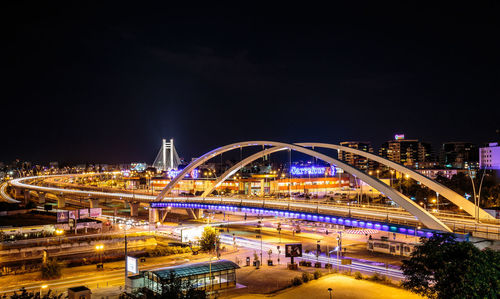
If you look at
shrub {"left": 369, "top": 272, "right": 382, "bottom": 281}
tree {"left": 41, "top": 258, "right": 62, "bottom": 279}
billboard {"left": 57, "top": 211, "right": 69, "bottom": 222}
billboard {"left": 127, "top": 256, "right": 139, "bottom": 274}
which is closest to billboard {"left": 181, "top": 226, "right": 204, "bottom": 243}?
tree {"left": 41, "top": 258, "right": 62, "bottom": 279}

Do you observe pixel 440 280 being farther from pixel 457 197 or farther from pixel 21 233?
pixel 21 233

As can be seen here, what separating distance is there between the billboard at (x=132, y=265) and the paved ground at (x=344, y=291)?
27.5 ft

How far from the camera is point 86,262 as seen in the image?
42531mm

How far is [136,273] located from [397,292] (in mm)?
19664

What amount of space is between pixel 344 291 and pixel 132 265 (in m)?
16.5

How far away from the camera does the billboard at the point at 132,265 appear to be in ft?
106

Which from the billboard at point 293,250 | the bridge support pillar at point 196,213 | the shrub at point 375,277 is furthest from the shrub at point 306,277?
the bridge support pillar at point 196,213

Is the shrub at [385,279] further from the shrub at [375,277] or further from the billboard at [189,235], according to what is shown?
the billboard at [189,235]

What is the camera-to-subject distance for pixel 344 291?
99.2 ft

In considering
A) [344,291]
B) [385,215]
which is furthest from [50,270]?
[385,215]

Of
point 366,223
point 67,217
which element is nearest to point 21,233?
point 67,217

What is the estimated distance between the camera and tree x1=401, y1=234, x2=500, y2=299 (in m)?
20.6

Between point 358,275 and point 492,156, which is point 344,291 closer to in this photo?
point 358,275

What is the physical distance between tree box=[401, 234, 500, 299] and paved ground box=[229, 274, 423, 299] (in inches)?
187
